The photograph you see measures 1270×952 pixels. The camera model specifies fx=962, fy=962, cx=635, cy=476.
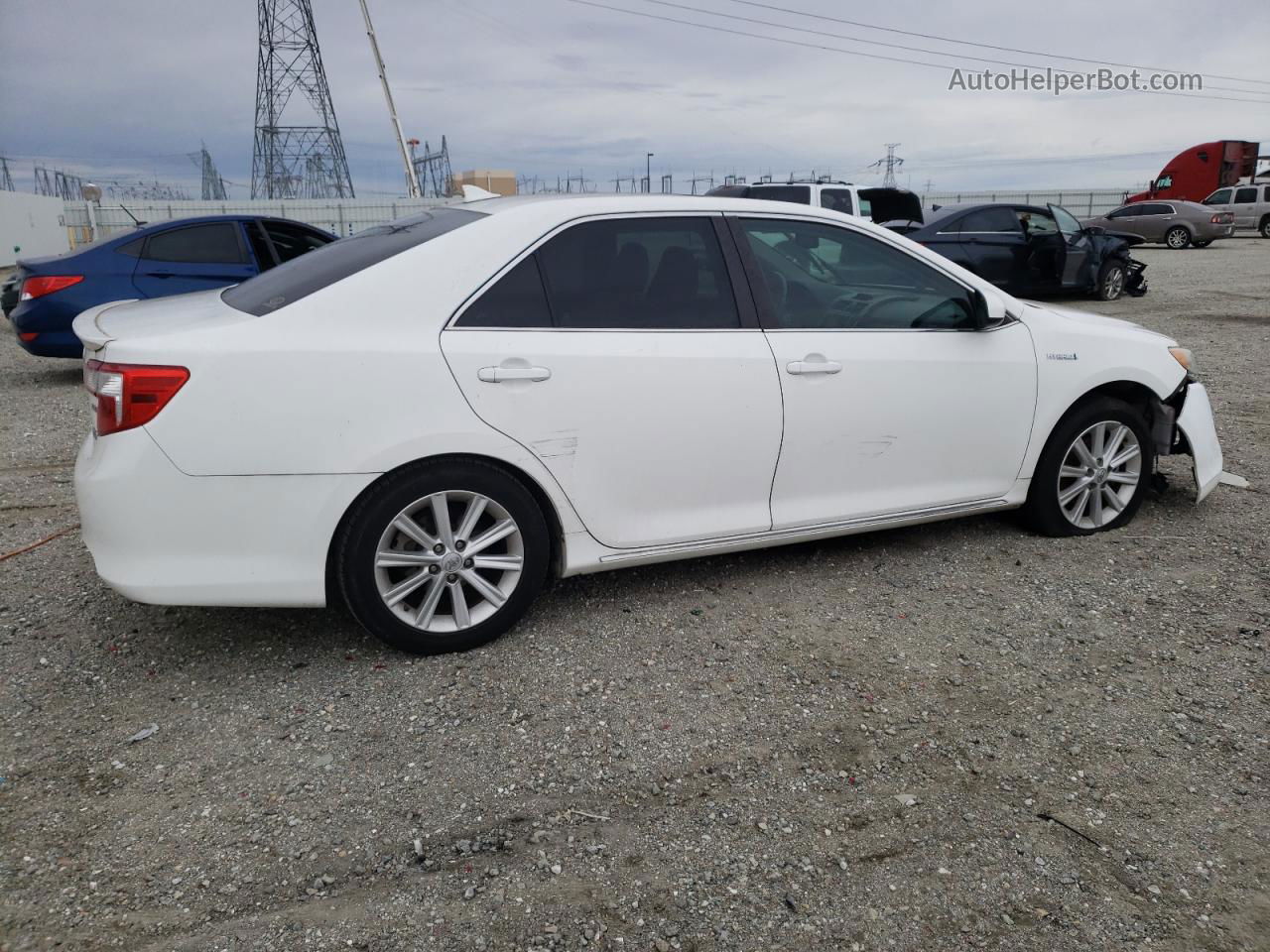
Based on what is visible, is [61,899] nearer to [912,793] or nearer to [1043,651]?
[912,793]

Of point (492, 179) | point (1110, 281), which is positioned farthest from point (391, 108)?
point (1110, 281)

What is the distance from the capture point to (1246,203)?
30.5 meters

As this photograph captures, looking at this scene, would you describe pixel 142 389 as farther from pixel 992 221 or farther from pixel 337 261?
pixel 992 221

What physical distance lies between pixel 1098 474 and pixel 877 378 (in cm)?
145

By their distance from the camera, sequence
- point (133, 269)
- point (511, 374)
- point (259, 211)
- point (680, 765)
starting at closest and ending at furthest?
1. point (680, 765)
2. point (511, 374)
3. point (133, 269)
4. point (259, 211)

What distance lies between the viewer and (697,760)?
2.90 m

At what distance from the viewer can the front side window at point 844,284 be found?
155 inches

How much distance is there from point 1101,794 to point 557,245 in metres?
2.53

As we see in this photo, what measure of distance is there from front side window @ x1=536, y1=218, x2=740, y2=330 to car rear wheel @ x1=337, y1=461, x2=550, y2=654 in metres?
0.70

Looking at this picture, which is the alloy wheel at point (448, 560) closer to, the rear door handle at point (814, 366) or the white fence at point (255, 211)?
the rear door handle at point (814, 366)

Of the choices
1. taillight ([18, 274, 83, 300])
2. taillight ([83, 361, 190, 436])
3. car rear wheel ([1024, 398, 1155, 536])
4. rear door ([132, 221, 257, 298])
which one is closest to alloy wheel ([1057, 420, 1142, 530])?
car rear wheel ([1024, 398, 1155, 536])

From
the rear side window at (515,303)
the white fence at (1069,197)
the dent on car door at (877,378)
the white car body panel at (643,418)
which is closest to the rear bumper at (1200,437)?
the dent on car door at (877,378)

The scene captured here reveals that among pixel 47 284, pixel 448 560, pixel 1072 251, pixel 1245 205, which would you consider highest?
pixel 1245 205

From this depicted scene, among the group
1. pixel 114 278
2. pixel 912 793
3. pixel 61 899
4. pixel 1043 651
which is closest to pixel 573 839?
pixel 912 793
